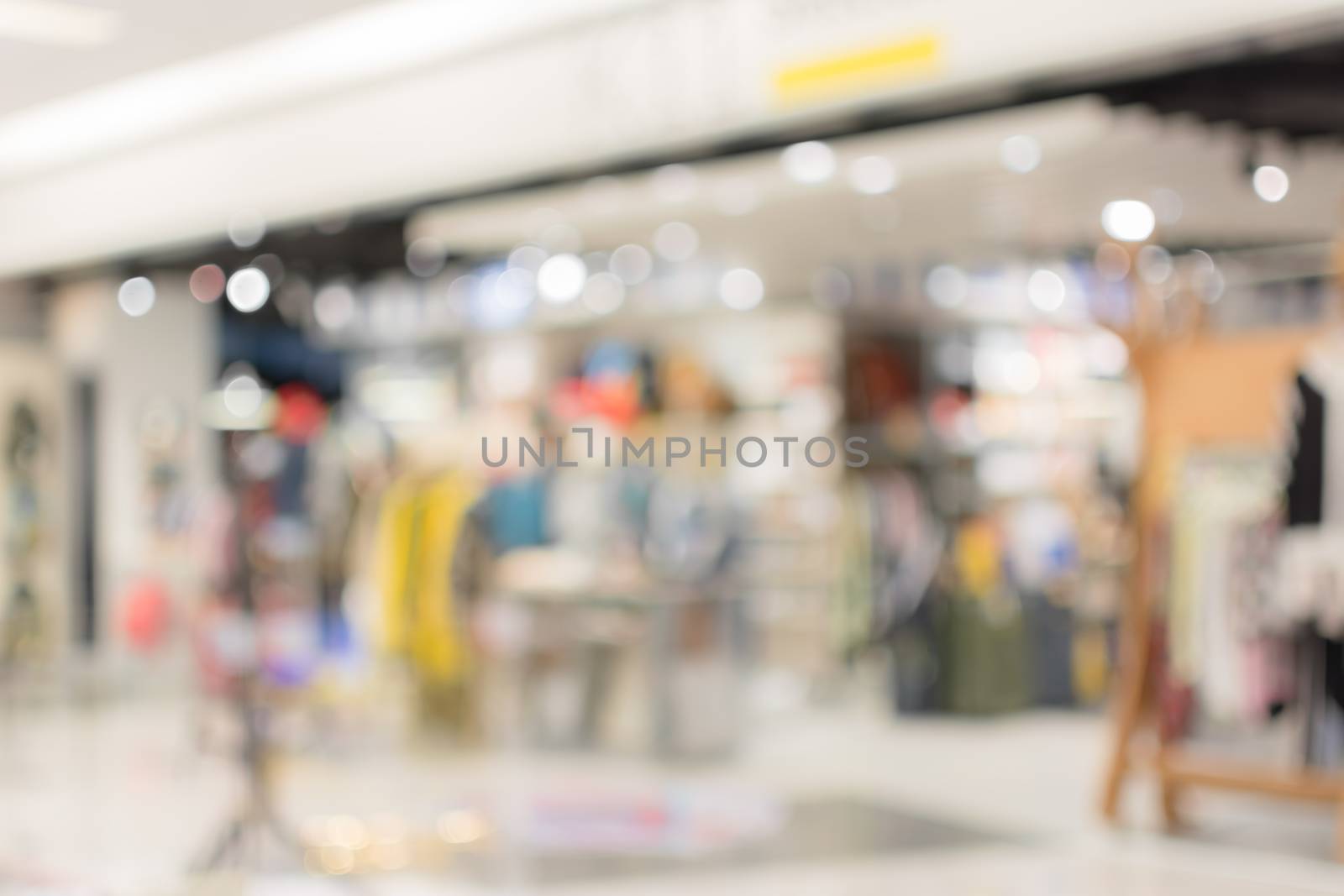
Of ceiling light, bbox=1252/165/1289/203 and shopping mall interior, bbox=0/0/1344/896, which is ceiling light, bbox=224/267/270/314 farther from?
ceiling light, bbox=1252/165/1289/203

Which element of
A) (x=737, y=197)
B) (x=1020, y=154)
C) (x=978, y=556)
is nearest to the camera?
(x=1020, y=154)

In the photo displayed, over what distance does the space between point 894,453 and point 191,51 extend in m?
4.68

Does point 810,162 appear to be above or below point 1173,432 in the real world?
above

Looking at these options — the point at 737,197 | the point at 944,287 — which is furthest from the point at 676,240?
the point at 944,287

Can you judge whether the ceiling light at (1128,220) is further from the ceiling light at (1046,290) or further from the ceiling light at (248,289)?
the ceiling light at (248,289)

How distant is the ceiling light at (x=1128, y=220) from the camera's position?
489cm

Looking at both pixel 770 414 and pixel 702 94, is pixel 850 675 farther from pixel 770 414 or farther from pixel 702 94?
pixel 702 94

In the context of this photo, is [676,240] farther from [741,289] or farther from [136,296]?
[136,296]

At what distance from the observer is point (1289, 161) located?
4215 mm

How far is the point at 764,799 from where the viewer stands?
231 inches

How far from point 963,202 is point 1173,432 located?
→ 1.44 meters

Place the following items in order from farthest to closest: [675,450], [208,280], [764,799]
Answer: [208,280] < [764,799] < [675,450]

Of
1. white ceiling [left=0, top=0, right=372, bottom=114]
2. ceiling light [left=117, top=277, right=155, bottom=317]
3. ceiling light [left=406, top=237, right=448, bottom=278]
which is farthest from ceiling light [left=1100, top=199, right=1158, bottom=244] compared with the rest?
ceiling light [left=117, top=277, right=155, bottom=317]

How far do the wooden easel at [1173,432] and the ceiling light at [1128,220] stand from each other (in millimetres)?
306
